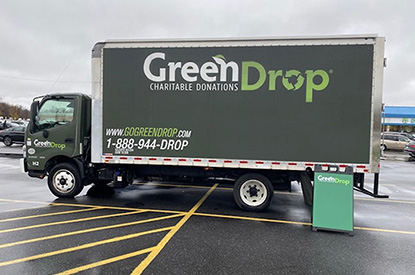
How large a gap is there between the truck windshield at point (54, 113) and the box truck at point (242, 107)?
0.96m

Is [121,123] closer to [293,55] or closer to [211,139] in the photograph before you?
[211,139]

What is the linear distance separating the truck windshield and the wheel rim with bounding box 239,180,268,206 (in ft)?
14.9

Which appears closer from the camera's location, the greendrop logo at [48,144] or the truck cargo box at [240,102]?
the truck cargo box at [240,102]

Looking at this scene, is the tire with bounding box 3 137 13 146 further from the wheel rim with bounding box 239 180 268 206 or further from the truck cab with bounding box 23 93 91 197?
the wheel rim with bounding box 239 180 268 206

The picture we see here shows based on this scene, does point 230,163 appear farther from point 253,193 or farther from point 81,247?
point 81,247

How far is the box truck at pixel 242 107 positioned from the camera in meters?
5.18

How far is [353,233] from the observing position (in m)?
4.79

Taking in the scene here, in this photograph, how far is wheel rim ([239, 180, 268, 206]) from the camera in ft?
19.0

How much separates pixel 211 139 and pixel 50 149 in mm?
4098

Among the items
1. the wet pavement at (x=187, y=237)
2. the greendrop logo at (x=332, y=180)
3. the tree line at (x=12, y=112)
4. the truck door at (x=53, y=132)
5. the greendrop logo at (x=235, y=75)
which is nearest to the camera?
the wet pavement at (x=187, y=237)

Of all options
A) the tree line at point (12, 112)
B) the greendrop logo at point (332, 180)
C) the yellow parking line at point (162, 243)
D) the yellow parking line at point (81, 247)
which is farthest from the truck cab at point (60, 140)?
the tree line at point (12, 112)

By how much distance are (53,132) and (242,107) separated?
4687 mm

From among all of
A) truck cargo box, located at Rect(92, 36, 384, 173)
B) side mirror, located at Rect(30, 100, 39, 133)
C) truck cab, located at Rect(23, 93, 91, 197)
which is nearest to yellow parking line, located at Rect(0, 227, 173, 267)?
truck cargo box, located at Rect(92, 36, 384, 173)

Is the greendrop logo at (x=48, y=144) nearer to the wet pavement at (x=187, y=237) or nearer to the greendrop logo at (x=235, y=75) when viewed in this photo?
the wet pavement at (x=187, y=237)
